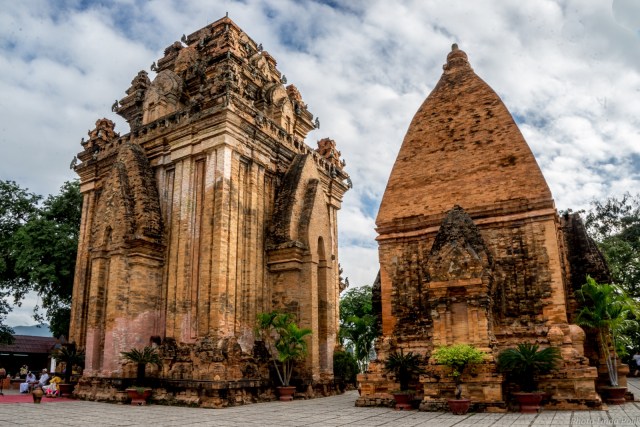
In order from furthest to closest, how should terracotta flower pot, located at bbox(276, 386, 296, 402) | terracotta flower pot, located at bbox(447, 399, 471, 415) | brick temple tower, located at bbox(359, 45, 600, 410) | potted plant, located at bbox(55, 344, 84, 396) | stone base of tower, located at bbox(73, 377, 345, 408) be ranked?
potted plant, located at bbox(55, 344, 84, 396) → terracotta flower pot, located at bbox(276, 386, 296, 402) → stone base of tower, located at bbox(73, 377, 345, 408) → brick temple tower, located at bbox(359, 45, 600, 410) → terracotta flower pot, located at bbox(447, 399, 471, 415)

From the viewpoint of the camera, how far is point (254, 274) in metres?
17.8

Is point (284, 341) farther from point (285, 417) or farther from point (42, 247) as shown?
point (42, 247)

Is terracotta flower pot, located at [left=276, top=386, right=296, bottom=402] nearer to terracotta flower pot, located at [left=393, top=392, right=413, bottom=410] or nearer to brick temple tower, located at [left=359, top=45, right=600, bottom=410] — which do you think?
brick temple tower, located at [left=359, top=45, right=600, bottom=410]

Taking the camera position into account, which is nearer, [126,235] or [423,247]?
[423,247]

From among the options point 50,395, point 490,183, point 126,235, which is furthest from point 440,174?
point 50,395

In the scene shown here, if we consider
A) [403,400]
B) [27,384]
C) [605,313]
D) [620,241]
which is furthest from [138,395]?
[620,241]

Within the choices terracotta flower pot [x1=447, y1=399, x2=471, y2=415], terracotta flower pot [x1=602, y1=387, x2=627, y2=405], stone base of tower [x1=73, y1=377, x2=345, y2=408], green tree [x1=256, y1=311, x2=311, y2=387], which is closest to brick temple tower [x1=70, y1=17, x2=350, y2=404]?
stone base of tower [x1=73, y1=377, x2=345, y2=408]

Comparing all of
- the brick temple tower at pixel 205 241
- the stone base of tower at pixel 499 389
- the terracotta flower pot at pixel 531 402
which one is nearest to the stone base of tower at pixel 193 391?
the brick temple tower at pixel 205 241

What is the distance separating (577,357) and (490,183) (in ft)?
16.7

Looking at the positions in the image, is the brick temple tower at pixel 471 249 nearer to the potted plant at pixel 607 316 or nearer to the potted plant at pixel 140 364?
the potted plant at pixel 607 316

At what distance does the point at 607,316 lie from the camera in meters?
12.6

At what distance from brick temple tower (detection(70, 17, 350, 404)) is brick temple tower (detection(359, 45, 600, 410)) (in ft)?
13.8

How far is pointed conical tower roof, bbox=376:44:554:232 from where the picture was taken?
46.1 ft

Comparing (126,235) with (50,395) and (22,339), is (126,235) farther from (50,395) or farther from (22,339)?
(22,339)
